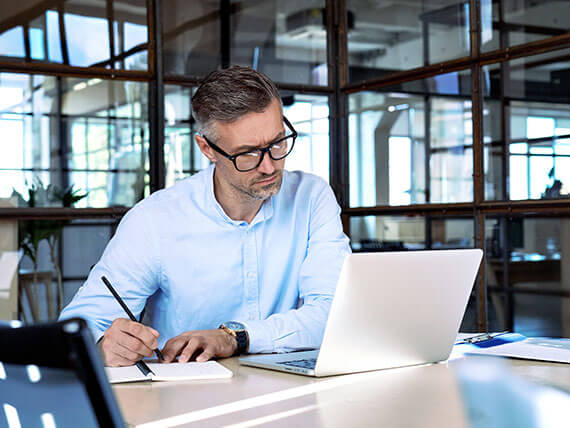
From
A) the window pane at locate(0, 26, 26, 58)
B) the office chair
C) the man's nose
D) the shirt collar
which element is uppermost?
the window pane at locate(0, 26, 26, 58)

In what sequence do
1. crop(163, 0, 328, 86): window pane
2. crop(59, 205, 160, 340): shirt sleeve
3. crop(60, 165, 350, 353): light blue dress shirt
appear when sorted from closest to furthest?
crop(59, 205, 160, 340): shirt sleeve, crop(60, 165, 350, 353): light blue dress shirt, crop(163, 0, 328, 86): window pane

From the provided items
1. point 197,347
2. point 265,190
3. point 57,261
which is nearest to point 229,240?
point 265,190

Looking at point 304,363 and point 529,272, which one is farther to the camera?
point 529,272

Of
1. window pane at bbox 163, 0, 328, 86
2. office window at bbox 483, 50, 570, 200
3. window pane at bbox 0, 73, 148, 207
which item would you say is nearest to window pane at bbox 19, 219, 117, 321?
window pane at bbox 0, 73, 148, 207

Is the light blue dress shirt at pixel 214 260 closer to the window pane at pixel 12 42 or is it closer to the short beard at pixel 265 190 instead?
the short beard at pixel 265 190

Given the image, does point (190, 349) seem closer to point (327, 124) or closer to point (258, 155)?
point (258, 155)

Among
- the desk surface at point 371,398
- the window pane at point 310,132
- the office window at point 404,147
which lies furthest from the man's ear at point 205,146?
the window pane at point 310,132

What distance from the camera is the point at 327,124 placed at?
4023 millimetres

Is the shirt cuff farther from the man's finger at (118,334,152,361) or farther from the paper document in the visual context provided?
the paper document

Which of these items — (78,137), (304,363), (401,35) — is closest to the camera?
(304,363)

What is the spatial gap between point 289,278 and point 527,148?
5.40 ft

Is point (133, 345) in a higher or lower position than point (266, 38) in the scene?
lower

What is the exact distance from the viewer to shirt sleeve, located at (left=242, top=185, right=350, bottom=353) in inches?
70.1

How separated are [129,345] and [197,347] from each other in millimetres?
157
